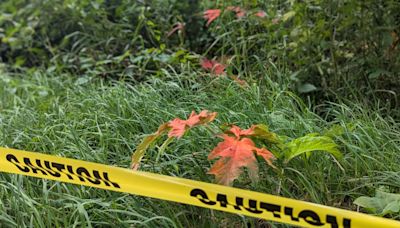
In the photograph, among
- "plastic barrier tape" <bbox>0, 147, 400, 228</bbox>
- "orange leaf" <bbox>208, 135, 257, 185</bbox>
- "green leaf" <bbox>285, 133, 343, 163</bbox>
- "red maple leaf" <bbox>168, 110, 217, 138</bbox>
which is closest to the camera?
"plastic barrier tape" <bbox>0, 147, 400, 228</bbox>

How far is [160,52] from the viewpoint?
15.6 ft

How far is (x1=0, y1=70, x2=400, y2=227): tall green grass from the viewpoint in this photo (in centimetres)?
284

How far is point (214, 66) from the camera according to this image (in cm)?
418

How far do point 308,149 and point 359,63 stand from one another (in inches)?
68.3

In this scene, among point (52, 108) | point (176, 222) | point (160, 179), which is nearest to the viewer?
point (160, 179)

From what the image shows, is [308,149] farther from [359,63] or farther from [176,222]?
[359,63]

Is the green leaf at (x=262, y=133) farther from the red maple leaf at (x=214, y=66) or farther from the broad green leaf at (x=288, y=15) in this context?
the broad green leaf at (x=288, y=15)

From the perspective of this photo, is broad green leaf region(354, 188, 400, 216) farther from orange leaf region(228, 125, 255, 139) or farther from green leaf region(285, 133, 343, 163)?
orange leaf region(228, 125, 255, 139)

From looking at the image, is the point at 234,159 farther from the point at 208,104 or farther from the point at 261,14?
the point at 261,14

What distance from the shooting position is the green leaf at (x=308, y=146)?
2.79 metres

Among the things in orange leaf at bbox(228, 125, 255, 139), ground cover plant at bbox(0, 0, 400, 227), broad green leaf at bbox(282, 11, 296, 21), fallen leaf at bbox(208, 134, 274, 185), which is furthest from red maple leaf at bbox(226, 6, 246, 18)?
fallen leaf at bbox(208, 134, 274, 185)

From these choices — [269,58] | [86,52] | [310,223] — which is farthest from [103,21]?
[310,223]

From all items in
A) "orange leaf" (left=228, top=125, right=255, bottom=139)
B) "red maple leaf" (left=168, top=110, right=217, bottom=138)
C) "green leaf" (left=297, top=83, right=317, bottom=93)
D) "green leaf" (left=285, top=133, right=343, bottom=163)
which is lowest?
"green leaf" (left=297, top=83, right=317, bottom=93)

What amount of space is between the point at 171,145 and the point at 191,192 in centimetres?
91
